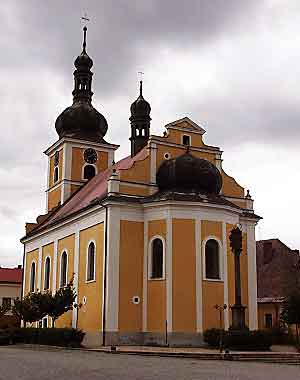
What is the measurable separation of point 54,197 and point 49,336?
19.6 metres

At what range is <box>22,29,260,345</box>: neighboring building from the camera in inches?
1248

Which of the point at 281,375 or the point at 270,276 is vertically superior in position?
the point at 270,276

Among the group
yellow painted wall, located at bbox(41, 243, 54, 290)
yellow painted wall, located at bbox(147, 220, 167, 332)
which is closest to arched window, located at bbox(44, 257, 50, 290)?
yellow painted wall, located at bbox(41, 243, 54, 290)

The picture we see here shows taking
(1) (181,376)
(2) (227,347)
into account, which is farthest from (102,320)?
(1) (181,376)

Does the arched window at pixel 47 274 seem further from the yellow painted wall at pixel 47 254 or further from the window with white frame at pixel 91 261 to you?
the window with white frame at pixel 91 261

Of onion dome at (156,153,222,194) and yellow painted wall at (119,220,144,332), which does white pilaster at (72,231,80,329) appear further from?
onion dome at (156,153,222,194)

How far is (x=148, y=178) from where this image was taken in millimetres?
34781

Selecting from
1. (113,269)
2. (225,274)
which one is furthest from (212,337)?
(113,269)

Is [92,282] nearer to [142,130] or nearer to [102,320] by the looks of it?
[102,320]

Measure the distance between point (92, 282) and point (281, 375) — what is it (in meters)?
19.3

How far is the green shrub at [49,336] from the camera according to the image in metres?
30.0

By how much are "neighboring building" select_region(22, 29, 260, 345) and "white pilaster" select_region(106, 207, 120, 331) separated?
0.05 m

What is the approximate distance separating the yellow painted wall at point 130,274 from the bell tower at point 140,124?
9455 millimetres

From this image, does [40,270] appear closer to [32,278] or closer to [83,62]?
[32,278]
